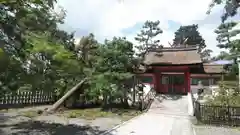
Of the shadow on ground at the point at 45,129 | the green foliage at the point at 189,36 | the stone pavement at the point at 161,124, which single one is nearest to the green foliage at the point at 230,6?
the stone pavement at the point at 161,124

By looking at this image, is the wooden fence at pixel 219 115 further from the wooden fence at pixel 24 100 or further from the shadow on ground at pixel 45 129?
the wooden fence at pixel 24 100

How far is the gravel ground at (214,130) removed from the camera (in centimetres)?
999

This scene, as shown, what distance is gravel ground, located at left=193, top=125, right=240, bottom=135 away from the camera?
999 centimetres

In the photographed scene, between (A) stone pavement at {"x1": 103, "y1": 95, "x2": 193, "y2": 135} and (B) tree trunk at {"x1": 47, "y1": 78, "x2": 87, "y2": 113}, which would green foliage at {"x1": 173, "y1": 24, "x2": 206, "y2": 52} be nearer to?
(A) stone pavement at {"x1": 103, "y1": 95, "x2": 193, "y2": 135}

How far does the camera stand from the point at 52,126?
32.0 ft

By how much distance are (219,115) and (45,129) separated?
8.82 m

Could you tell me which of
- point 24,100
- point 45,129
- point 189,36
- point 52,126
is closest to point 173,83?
point 24,100

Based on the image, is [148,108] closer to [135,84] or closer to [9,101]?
[135,84]

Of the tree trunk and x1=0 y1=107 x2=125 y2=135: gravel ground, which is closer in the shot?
x1=0 y1=107 x2=125 y2=135: gravel ground

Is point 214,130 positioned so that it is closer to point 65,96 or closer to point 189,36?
point 65,96

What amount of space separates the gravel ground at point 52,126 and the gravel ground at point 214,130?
3813 millimetres

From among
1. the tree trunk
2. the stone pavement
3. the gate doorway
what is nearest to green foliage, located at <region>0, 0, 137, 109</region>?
the stone pavement

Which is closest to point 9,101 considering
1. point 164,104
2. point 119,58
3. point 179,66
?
point 119,58

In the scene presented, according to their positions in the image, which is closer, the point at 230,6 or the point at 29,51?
the point at 29,51
